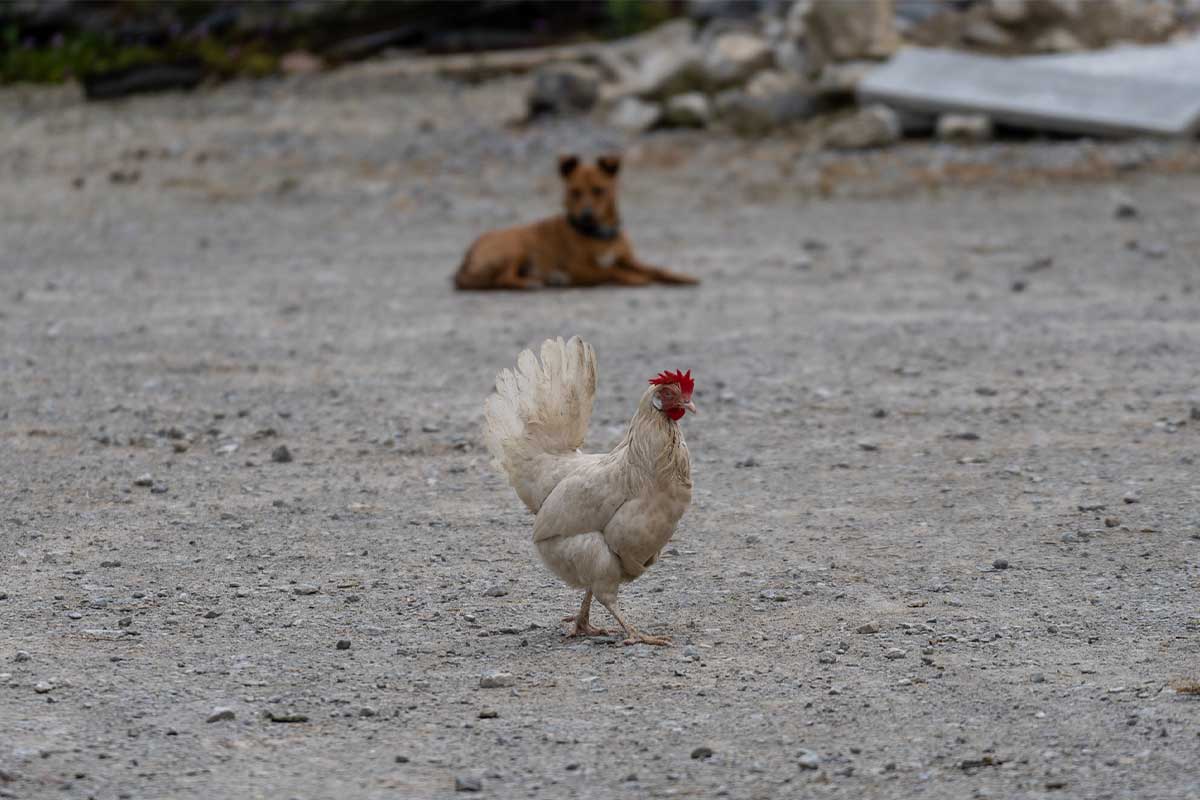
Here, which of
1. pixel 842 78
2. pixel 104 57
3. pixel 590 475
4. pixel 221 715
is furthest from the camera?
pixel 104 57

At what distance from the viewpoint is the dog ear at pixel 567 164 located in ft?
41.4

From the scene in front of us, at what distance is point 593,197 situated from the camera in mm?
12562

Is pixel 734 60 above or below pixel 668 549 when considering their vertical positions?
above

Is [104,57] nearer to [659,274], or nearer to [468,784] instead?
[659,274]

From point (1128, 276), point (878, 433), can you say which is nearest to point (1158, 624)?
point (878, 433)

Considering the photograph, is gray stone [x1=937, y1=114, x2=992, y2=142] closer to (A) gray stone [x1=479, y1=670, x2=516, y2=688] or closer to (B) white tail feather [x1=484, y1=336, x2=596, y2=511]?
(B) white tail feather [x1=484, y1=336, x2=596, y2=511]

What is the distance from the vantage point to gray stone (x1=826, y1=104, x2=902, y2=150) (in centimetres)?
1742

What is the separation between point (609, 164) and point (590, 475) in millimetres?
7557

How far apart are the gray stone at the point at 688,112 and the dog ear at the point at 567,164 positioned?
6130 millimetres

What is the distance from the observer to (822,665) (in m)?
5.10

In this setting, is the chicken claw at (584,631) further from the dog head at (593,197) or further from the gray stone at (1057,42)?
the gray stone at (1057,42)

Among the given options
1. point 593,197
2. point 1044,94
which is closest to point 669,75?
point 1044,94

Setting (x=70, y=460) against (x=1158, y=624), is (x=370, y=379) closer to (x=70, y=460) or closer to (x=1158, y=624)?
(x=70, y=460)

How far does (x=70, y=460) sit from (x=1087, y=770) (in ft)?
16.6
